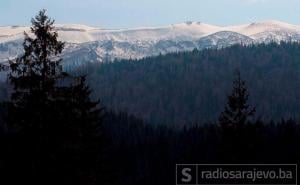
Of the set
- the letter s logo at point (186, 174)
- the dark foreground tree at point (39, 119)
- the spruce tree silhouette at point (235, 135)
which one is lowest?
A: the letter s logo at point (186, 174)

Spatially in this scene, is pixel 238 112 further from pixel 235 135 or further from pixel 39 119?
pixel 39 119

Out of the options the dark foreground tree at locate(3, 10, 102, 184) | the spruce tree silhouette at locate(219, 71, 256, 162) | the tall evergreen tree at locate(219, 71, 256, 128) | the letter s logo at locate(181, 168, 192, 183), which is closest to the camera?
the dark foreground tree at locate(3, 10, 102, 184)

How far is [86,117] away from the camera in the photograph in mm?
39281

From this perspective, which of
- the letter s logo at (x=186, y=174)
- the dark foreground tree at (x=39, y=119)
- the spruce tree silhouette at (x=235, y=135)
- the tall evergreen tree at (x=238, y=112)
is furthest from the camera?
the tall evergreen tree at (x=238, y=112)

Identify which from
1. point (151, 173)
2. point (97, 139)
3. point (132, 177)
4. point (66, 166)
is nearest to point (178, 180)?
point (97, 139)

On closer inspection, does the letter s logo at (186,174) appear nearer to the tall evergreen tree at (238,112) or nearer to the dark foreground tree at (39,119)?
the tall evergreen tree at (238,112)

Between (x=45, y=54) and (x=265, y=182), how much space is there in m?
18.3

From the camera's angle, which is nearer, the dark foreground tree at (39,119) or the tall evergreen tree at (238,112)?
the dark foreground tree at (39,119)

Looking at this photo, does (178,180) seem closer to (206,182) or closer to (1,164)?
(206,182)

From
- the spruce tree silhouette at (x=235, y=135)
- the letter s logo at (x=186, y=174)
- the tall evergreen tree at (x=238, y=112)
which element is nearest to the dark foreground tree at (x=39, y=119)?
the letter s logo at (x=186, y=174)

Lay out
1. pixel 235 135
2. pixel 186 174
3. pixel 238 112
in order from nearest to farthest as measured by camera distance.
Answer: pixel 186 174, pixel 235 135, pixel 238 112

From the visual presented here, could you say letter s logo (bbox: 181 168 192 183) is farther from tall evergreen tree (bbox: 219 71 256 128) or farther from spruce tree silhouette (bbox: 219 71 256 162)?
tall evergreen tree (bbox: 219 71 256 128)

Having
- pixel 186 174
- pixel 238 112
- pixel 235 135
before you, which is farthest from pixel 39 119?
pixel 238 112

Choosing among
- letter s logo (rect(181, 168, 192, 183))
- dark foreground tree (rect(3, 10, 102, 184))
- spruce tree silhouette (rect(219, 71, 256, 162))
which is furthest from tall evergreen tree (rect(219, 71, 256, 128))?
dark foreground tree (rect(3, 10, 102, 184))
